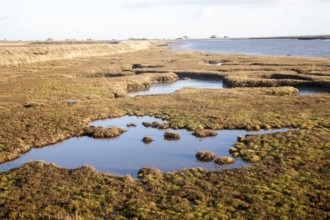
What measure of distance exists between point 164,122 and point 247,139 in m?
9.51

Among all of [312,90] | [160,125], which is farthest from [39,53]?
[312,90]

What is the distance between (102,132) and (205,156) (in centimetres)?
1104

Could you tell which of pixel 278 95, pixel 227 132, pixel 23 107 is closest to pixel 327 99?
pixel 278 95

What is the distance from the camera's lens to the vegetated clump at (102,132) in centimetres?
3053

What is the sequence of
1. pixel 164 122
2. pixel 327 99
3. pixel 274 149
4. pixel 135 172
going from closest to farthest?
pixel 135 172, pixel 274 149, pixel 164 122, pixel 327 99

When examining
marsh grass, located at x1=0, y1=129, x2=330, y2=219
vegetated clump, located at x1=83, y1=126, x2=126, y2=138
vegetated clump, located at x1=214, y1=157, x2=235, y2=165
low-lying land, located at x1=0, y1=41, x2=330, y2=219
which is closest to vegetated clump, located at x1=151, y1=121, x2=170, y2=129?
low-lying land, located at x1=0, y1=41, x2=330, y2=219

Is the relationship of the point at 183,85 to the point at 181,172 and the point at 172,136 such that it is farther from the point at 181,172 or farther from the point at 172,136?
the point at 181,172

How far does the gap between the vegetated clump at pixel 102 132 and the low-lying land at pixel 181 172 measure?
0.77 m

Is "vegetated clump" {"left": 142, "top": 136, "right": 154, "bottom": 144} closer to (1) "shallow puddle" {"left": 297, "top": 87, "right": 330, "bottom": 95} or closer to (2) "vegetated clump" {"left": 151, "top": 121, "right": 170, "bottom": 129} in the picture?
(2) "vegetated clump" {"left": 151, "top": 121, "right": 170, "bottom": 129}

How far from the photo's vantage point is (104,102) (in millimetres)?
43219

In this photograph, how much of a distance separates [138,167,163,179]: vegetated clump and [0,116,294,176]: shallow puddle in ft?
2.14

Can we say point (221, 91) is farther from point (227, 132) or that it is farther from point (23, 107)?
point (23, 107)

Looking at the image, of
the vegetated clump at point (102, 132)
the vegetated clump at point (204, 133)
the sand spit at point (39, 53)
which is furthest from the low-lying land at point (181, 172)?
the sand spit at point (39, 53)

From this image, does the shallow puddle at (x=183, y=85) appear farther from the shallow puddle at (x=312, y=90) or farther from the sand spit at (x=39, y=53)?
the sand spit at (x=39, y=53)
